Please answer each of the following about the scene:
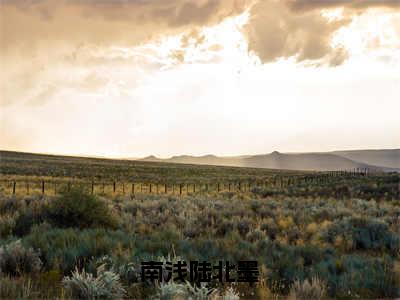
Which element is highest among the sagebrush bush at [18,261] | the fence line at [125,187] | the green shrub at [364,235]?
the sagebrush bush at [18,261]

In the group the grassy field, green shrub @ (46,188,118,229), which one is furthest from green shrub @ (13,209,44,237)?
green shrub @ (46,188,118,229)

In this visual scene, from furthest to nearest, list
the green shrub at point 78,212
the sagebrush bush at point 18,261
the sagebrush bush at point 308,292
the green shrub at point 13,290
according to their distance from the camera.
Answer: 1. the green shrub at point 78,212
2. the sagebrush bush at point 18,261
3. the sagebrush bush at point 308,292
4. the green shrub at point 13,290

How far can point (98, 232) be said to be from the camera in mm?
11539

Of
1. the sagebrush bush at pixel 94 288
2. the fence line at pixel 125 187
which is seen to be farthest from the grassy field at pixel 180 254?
the fence line at pixel 125 187

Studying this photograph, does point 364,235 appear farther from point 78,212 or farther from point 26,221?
point 26,221

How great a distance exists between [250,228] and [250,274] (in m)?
6.70

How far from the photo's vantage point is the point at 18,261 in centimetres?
843

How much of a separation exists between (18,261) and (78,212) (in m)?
5.28

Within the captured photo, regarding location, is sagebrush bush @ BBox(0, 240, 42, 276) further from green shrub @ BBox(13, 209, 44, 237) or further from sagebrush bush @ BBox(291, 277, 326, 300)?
sagebrush bush @ BBox(291, 277, 326, 300)

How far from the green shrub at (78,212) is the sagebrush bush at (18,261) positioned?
4888mm

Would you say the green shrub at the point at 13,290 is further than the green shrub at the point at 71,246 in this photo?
No

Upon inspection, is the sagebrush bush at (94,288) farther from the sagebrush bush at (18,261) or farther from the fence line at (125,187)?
the fence line at (125,187)

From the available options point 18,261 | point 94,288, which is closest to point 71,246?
point 18,261

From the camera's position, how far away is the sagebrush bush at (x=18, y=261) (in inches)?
328
